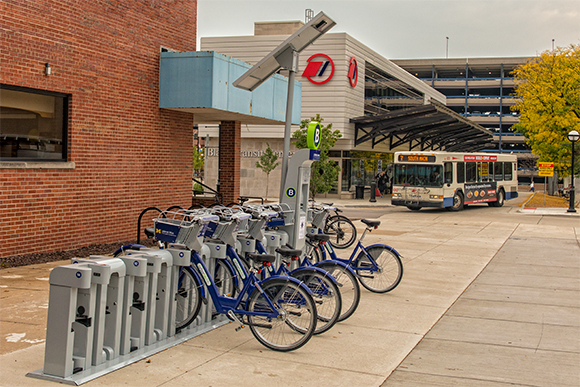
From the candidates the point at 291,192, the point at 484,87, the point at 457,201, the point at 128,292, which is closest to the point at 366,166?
the point at 457,201

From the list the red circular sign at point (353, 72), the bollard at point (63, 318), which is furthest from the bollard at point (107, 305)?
the red circular sign at point (353, 72)

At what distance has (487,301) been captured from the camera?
881cm

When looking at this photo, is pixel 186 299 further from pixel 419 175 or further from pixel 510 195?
pixel 510 195

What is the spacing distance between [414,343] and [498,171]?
26.7 meters

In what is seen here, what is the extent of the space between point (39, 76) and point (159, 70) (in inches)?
137

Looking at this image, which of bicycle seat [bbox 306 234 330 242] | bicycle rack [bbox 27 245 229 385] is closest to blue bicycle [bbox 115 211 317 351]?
bicycle rack [bbox 27 245 229 385]

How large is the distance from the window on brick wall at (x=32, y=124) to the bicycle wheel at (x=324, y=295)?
639 cm

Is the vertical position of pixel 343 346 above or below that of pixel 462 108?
below

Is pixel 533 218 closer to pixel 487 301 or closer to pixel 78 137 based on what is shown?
pixel 487 301

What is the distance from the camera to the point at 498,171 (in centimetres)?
3123

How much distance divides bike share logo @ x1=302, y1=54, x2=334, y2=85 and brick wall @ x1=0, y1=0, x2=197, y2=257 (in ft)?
67.9

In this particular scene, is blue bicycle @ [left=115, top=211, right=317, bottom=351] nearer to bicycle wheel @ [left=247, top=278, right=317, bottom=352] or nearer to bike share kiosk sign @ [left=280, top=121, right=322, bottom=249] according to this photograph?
bicycle wheel @ [left=247, top=278, right=317, bottom=352]

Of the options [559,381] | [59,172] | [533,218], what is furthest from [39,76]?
[533,218]

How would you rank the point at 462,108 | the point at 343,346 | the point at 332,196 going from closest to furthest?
the point at 343,346
the point at 332,196
the point at 462,108
